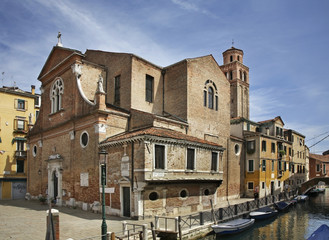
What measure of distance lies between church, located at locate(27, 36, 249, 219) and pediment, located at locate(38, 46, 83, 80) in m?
0.09

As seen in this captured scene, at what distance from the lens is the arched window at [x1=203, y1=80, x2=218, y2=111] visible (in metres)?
23.4

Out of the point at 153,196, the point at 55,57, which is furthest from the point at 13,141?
the point at 153,196

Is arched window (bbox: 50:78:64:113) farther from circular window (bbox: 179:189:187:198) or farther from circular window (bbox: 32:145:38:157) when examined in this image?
circular window (bbox: 179:189:187:198)

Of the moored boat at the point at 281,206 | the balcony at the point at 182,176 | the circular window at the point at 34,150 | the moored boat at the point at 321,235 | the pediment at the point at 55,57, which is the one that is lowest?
the moored boat at the point at 281,206

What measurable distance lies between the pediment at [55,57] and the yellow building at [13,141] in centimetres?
566

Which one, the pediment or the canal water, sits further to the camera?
the pediment

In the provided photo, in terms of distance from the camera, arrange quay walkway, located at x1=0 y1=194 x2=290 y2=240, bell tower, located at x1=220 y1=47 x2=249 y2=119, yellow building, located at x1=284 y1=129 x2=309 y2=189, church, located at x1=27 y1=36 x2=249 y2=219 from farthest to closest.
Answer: bell tower, located at x1=220 y1=47 x2=249 y2=119 < yellow building, located at x1=284 y1=129 x2=309 y2=189 < church, located at x1=27 y1=36 x2=249 y2=219 < quay walkway, located at x1=0 y1=194 x2=290 y2=240

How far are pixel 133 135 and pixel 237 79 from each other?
3258 cm

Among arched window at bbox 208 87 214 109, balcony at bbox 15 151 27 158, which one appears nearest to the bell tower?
arched window at bbox 208 87 214 109

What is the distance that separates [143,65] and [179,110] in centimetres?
458

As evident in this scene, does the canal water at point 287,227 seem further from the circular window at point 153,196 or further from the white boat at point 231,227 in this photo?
the circular window at point 153,196

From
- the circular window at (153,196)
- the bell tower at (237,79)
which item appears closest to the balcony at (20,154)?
the circular window at (153,196)

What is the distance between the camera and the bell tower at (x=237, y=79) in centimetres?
4353

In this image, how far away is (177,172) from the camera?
628 inches
